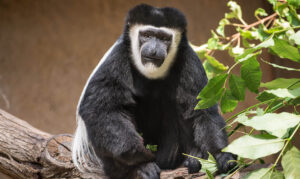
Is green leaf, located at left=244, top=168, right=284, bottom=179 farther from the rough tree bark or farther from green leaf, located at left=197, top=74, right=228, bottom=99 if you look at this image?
the rough tree bark

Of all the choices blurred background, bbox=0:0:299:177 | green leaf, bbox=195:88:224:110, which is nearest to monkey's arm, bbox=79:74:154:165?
green leaf, bbox=195:88:224:110

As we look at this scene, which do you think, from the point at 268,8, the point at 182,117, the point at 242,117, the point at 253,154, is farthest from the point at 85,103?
the point at 268,8

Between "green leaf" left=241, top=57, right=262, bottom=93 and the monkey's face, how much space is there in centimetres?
77

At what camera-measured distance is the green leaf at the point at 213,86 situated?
5.05 ft

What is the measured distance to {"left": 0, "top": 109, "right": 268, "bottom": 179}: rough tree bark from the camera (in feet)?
7.73

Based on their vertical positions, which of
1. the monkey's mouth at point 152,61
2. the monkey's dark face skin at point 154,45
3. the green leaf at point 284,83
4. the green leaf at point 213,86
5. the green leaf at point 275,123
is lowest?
the green leaf at point 275,123

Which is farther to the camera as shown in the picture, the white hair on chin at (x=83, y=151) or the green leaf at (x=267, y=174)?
the white hair on chin at (x=83, y=151)

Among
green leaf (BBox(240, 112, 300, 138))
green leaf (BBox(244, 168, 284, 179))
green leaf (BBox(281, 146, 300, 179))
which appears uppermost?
green leaf (BBox(240, 112, 300, 138))

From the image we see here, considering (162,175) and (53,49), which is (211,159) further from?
(53,49)

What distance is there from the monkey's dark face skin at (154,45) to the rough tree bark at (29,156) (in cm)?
76

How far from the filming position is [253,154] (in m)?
1.30

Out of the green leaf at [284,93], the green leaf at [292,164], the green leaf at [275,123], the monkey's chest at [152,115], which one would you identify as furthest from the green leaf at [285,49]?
the monkey's chest at [152,115]

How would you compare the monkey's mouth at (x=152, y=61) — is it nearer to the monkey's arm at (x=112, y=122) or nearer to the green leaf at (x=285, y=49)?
the monkey's arm at (x=112, y=122)

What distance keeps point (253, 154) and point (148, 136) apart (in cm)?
122
